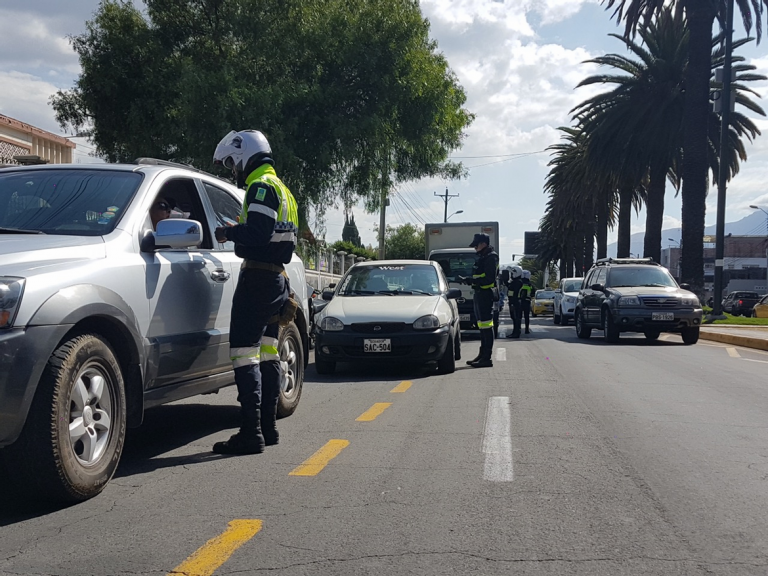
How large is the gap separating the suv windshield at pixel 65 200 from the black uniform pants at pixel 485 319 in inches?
271

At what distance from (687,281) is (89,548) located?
24.9m

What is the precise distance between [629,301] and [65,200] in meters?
14.3

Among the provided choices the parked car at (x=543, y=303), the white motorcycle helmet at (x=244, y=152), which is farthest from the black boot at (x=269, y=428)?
the parked car at (x=543, y=303)

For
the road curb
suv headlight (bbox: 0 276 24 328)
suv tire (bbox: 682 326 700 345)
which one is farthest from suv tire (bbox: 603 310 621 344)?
suv headlight (bbox: 0 276 24 328)

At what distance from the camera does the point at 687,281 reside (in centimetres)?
2597

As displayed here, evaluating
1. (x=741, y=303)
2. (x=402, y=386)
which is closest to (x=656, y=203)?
(x=741, y=303)

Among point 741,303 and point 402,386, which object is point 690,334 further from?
point 741,303

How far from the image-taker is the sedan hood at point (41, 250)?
400 centimetres

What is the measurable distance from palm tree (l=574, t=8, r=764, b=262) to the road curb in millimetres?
11311

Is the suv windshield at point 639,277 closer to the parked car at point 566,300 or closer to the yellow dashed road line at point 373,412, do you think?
the parked car at point 566,300

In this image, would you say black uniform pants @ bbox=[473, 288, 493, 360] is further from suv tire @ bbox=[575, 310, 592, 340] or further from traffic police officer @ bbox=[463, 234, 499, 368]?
suv tire @ bbox=[575, 310, 592, 340]

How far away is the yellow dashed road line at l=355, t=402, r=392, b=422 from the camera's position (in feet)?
23.0

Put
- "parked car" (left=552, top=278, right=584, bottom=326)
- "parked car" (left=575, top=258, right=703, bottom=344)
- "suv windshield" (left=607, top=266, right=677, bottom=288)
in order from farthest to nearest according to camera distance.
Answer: "parked car" (left=552, top=278, right=584, bottom=326) < "suv windshield" (left=607, top=266, right=677, bottom=288) < "parked car" (left=575, top=258, right=703, bottom=344)

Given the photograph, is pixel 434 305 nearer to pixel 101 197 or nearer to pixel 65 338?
pixel 101 197
